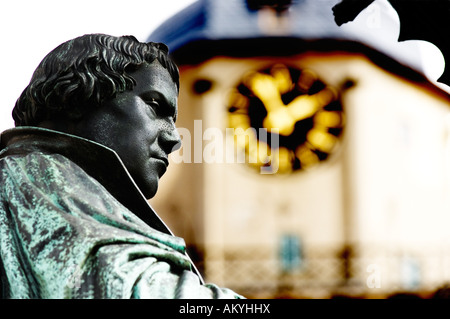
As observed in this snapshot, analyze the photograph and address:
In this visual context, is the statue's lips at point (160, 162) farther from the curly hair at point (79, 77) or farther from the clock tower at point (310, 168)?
the clock tower at point (310, 168)

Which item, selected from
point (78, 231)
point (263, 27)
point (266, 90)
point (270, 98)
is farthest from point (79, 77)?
point (270, 98)

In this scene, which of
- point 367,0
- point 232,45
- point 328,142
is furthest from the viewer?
point 328,142

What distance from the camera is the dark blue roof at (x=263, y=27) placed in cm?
3641

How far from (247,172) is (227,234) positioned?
1719mm

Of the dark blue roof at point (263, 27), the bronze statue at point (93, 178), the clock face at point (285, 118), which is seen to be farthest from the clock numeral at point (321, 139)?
the bronze statue at point (93, 178)

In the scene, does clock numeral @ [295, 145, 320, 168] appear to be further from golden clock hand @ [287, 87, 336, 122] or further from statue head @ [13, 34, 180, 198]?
statue head @ [13, 34, 180, 198]

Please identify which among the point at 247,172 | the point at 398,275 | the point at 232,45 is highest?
the point at 232,45

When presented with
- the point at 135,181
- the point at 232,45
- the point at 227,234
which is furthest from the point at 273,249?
the point at 135,181

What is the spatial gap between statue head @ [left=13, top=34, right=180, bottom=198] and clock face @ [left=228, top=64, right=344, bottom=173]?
36.8 m

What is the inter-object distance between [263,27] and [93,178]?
35288 mm

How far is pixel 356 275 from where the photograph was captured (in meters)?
40.5

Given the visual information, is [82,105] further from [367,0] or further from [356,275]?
[356,275]

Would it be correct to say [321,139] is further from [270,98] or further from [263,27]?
[263,27]

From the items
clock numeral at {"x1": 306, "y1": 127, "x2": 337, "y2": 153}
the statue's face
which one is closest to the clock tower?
clock numeral at {"x1": 306, "y1": 127, "x2": 337, "y2": 153}
